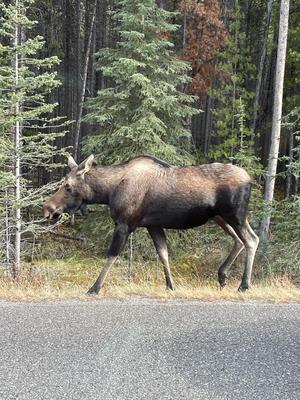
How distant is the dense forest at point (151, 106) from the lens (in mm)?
9602

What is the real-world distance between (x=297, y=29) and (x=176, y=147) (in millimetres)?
12041

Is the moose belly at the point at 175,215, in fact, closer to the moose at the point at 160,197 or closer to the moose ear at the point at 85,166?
the moose at the point at 160,197

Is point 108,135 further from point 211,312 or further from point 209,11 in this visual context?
point 211,312

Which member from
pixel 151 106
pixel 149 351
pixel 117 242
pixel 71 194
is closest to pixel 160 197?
pixel 117 242

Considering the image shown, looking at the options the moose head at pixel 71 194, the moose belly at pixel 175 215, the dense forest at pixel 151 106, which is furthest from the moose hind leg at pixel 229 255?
the moose head at pixel 71 194

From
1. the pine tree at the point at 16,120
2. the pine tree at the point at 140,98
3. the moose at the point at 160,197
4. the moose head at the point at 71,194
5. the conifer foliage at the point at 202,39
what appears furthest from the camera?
the conifer foliage at the point at 202,39

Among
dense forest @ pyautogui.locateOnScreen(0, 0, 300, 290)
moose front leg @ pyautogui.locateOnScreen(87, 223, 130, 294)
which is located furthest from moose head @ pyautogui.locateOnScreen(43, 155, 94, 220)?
dense forest @ pyautogui.locateOnScreen(0, 0, 300, 290)

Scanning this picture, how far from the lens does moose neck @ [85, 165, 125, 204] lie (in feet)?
Answer: 23.0

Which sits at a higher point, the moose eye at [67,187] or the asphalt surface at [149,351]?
the moose eye at [67,187]

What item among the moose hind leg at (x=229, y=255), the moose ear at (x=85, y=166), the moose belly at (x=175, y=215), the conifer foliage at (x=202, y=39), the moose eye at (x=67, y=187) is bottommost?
the moose hind leg at (x=229, y=255)

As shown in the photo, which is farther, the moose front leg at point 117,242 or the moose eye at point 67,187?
the moose eye at point 67,187

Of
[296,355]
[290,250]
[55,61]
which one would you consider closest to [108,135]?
[55,61]

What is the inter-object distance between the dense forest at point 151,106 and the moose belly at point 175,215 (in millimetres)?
2540

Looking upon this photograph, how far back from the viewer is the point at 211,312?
463cm
